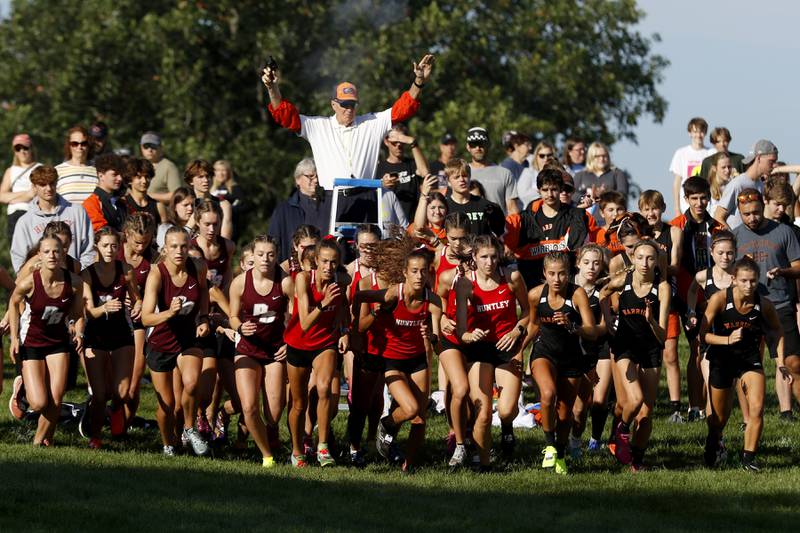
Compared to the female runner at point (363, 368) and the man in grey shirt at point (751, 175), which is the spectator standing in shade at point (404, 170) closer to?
the female runner at point (363, 368)

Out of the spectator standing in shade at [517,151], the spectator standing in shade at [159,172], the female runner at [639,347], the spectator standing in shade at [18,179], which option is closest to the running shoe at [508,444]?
the female runner at [639,347]

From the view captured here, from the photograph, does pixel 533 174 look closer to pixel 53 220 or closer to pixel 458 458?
pixel 53 220

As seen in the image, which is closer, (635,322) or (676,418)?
(635,322)

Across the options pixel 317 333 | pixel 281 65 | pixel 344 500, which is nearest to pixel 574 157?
pixel 317 333

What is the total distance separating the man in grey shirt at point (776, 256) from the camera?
14.7 meters

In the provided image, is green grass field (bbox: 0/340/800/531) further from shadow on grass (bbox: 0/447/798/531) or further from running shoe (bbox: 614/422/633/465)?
running shoe (bbox: 614/422/633/465)

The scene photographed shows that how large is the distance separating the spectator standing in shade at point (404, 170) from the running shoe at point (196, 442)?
3597 mm

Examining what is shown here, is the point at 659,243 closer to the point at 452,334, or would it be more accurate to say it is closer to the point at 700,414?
the point at 700,414

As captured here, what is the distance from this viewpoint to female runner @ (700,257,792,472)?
12.6 meters

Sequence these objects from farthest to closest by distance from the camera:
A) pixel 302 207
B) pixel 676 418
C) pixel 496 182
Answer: pixel 496 182, pixel 676 418, pixel 302 207

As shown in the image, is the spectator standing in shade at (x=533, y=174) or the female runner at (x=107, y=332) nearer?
the female runner at (x=107, y=332)

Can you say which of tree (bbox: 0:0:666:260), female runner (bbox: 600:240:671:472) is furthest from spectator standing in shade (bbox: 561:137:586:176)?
tree (bbox: 0:0:666:260)

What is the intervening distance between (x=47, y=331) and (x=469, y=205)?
429cm

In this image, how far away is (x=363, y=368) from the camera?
42.4 feet
